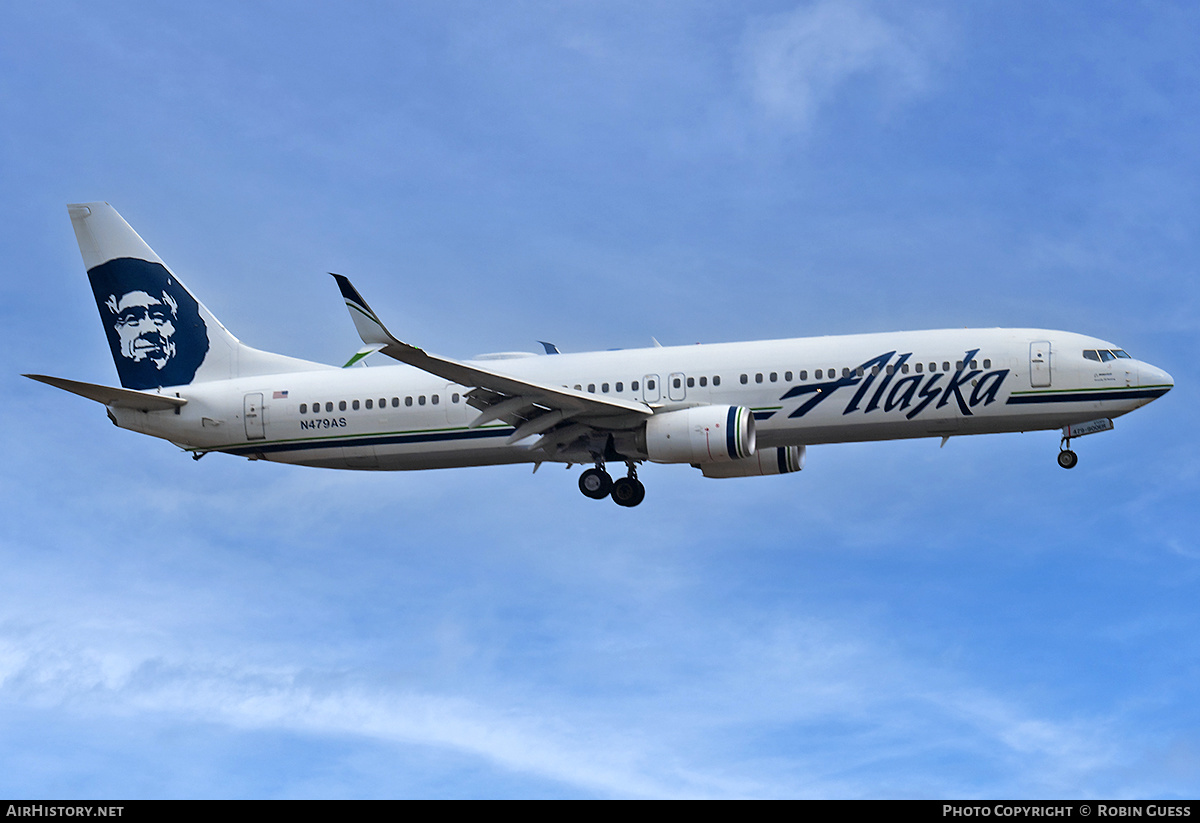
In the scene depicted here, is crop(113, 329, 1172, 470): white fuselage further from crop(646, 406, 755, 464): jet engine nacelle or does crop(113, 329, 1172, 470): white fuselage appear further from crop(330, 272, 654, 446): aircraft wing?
crop(646, 406, 755, 464): jet engine nacelle

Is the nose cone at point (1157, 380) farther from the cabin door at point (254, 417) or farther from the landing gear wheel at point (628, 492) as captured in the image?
the cabin door at point (254, 417)

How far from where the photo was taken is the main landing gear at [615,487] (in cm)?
3638

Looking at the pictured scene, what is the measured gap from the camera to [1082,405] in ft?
110

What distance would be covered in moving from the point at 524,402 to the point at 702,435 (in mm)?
4972

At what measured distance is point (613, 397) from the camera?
1425 inches

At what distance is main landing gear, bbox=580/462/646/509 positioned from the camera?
36.4 metres

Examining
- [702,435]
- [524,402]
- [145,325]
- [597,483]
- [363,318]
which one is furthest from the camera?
[145,325]

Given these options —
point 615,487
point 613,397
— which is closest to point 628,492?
point 615,487

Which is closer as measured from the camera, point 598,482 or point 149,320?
point 598,482

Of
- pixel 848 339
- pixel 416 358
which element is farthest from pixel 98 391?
pixel 848 339

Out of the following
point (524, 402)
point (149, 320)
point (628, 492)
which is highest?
point (149, 320)

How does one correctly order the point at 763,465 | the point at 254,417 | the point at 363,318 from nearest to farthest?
the point at 363,318
the point at 763,465
the point at 254,417

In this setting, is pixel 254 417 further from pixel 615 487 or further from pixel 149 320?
pixel 615 487

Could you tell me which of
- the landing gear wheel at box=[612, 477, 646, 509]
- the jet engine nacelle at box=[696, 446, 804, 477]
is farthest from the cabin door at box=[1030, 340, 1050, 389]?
the landing gear wheel at box=[612, 477, 646, 509]
